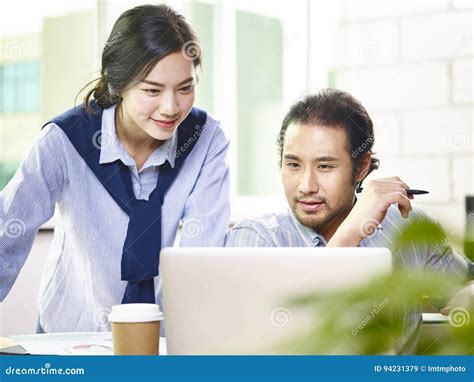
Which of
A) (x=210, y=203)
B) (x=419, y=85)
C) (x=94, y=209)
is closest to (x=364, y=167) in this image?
(x=419, y=85)

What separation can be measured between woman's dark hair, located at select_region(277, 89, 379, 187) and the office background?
0.07 ft

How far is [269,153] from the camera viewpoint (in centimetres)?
140

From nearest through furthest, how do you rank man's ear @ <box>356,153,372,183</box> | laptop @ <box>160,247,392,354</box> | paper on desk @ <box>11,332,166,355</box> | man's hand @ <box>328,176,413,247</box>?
laptop @ <box>160,247,392,354</box> < paper on desk @ <box>11,332,166,355</box> < man's hand @ <box>328,176,413,247</box> < man's ear @ <box>356,153,372,183</box>

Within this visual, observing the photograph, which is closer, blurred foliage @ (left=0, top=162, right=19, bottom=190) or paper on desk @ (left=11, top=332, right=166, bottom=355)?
paper on desk @ (left=11, top=332, right=166, bottom=355)

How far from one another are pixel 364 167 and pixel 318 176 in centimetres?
12

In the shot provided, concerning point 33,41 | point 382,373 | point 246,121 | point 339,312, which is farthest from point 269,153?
point 339,312

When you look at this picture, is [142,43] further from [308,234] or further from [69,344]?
[69,344]

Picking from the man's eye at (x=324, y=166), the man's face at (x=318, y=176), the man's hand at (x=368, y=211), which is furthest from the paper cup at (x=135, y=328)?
the man's eye at (x=324, y=166)

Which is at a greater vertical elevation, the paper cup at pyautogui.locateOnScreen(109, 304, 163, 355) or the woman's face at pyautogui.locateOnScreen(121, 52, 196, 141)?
the woman's face at pyautogui.locateOnScreen(121, 52, 196, 141)

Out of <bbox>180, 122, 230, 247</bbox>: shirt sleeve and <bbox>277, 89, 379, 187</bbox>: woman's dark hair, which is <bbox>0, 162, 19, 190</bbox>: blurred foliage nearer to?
<bbox>180, 122, 230, 247</bbox>: shirt sleeve

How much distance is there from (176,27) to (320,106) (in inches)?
13.0

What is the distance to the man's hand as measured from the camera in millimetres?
994

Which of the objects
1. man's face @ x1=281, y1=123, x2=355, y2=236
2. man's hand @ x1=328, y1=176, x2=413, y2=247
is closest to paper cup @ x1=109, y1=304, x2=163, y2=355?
man's hand @ x1=328, y1=176, x2=413, y2=247

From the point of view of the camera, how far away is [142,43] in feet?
4.00
